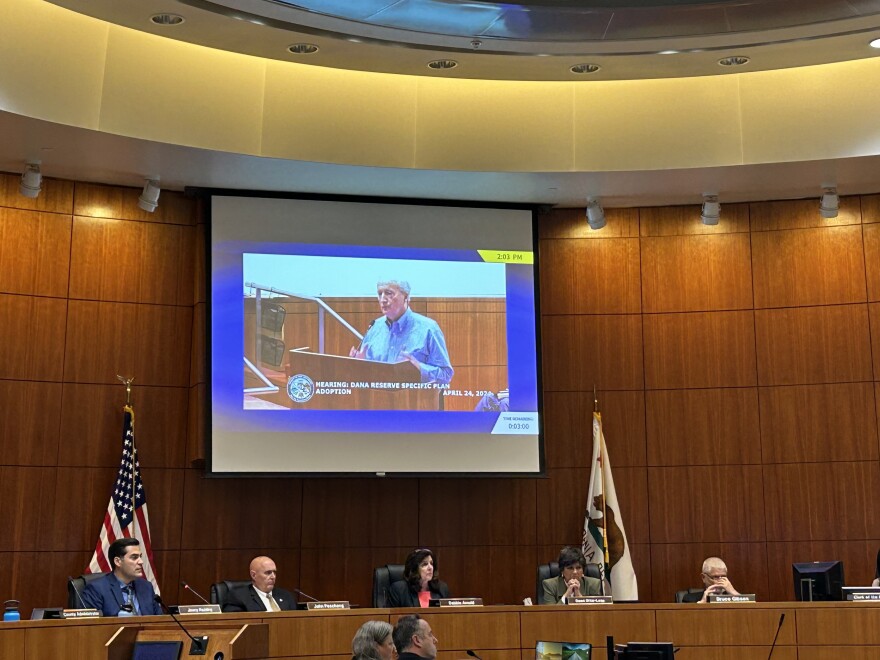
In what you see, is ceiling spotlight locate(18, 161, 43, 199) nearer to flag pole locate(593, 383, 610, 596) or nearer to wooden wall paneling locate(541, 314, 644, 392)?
wooden wall paneling locate(541, 314, 644, 392)

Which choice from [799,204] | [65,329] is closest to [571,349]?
[799,204]

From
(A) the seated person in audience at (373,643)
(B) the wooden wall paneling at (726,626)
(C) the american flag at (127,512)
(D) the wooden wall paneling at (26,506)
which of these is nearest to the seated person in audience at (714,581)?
(B) the wooden wall paneling at (726,626)

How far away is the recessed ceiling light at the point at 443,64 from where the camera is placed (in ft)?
23.7

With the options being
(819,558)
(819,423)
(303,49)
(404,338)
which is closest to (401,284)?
(404,338)

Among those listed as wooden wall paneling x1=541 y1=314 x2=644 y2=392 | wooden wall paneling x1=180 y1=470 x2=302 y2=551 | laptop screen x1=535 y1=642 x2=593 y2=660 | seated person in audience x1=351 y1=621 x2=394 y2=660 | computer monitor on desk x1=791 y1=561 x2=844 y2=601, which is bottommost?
laptop screen x1=535 y1=642 x2=593 y2=660

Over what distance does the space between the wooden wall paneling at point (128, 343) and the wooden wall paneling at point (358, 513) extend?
52.4 inches

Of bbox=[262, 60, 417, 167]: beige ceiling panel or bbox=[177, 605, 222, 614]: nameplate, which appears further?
bbox=[262, 60, 417, 167]: beige ceiling panel

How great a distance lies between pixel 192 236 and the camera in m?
8.41

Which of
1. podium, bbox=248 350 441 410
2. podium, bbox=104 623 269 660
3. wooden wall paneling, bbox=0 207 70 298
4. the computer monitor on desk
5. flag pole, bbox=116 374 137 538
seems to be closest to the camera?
podium, bbox=104 623 269 660

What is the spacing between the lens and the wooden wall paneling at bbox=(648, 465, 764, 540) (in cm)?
843

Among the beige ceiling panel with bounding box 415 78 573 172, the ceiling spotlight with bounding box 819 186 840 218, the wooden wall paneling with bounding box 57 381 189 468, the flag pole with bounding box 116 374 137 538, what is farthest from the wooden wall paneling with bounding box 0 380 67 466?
the ceiling spotlight with bounding box 819 186 840 218

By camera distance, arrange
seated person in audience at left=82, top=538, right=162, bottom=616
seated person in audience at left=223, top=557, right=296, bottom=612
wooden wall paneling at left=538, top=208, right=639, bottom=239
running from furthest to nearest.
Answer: wooden wall paneling at left=538, top=208, right=639, bottom=239 → seated person in audience at left=223, top=557, right=296, bottom=612 → seated person in audience at left=82, top=538, right=162, bottom=616

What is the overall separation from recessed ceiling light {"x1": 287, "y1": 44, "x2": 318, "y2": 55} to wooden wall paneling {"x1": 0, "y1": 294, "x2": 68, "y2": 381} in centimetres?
253

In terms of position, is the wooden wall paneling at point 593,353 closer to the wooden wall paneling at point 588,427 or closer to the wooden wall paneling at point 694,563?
the wooden wall paneling at point 588,427
